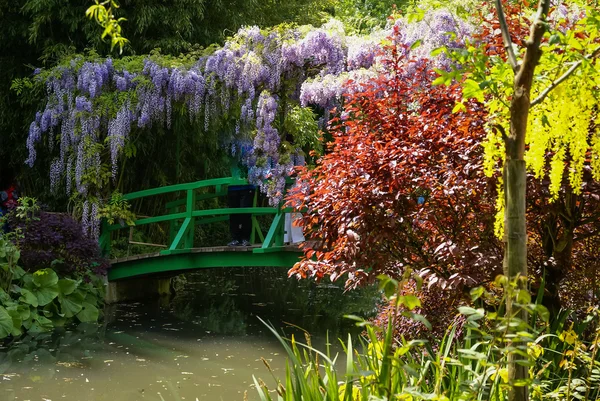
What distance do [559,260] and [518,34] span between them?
1.10m

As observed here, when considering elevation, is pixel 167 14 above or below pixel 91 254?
above

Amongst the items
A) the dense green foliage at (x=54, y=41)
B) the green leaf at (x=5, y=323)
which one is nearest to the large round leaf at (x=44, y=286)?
the green leaf at (x=5, y=323)

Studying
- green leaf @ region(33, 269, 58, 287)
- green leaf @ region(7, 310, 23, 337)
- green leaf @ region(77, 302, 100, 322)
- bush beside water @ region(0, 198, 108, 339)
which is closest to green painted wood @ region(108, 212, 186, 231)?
bush beside water @ region(0, 198, 108, 339)

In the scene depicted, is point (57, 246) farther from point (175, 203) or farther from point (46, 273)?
point (175, 203)

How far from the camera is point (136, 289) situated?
11.4 m

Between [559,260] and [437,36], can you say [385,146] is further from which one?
[437,36]

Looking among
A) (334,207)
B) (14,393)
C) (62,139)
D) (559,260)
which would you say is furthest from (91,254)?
(559,260)

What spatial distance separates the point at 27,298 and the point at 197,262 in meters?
2.15

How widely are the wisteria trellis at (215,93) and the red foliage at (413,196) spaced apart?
15.7 feet

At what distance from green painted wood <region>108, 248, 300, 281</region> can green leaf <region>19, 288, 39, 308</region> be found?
6.02ft

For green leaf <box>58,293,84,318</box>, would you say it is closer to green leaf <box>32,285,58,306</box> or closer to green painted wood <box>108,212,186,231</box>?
green leaf <box>32,285,58,306</box>

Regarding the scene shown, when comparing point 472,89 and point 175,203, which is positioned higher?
point 472,89

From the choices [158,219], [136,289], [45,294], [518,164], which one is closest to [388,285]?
[518,164]

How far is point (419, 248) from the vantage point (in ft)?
14.6
